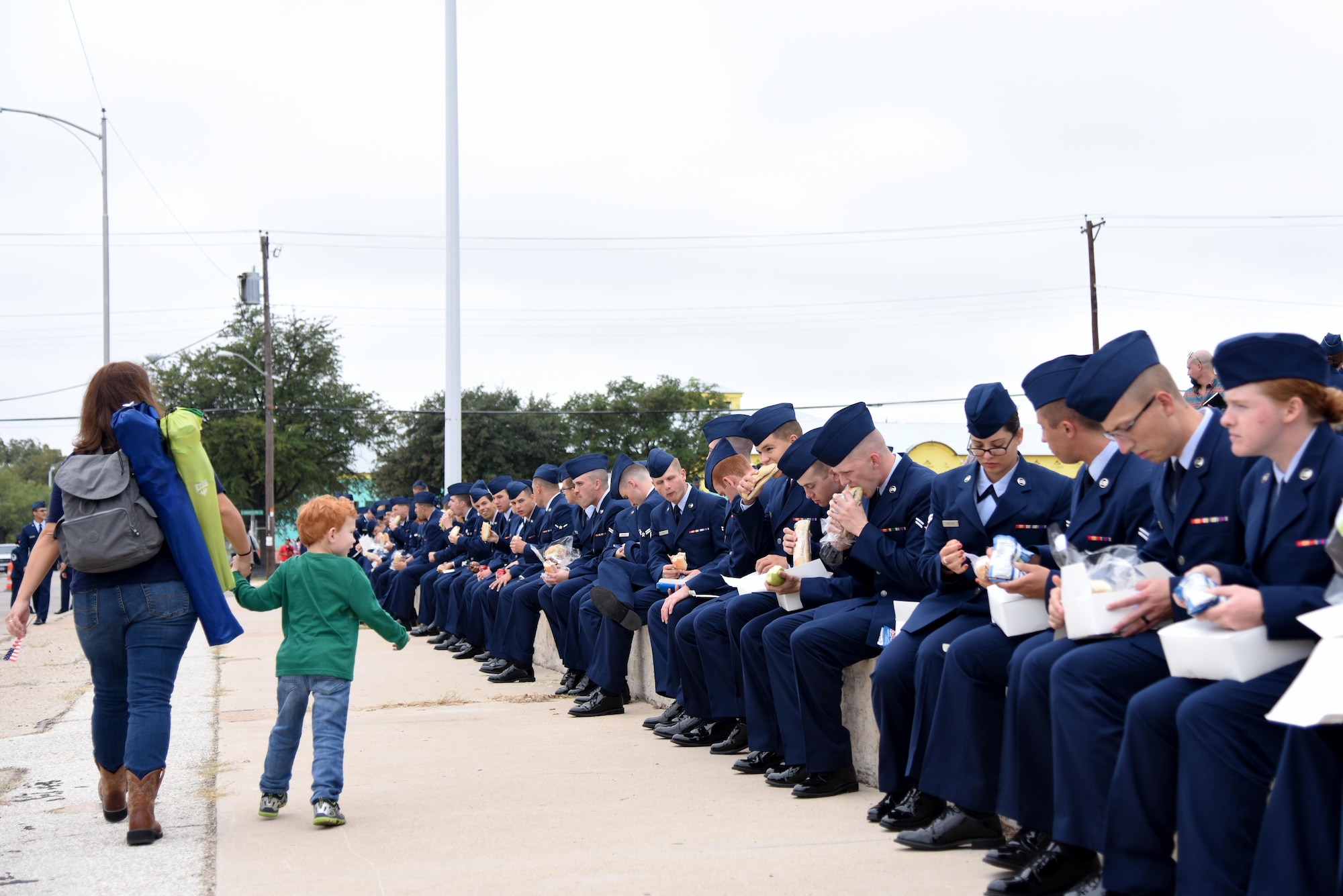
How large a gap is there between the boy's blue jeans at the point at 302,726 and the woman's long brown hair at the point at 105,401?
135cm

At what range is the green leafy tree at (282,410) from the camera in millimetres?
47156

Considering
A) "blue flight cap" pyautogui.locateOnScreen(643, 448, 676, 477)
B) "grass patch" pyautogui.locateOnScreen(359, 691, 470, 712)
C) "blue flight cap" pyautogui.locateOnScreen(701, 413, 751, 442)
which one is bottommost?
"grass patch" pyautogui.locateOnScreen(359, 691, 470, 712)

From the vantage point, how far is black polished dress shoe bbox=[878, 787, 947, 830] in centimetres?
515

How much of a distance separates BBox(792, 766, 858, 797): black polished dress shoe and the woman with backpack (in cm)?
290

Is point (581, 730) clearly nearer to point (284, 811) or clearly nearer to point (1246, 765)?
point (284, 811)

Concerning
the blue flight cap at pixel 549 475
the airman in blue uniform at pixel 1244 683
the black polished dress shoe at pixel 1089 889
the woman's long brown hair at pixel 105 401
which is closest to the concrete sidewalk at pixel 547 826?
the black polished dress shoe at pixel 1089 889

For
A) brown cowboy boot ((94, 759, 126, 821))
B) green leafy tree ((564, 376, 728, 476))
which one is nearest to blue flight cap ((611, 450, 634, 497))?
brown cowboy boot ((94, 759, 126, 821))

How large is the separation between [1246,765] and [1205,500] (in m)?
0.91

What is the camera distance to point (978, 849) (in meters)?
4.87

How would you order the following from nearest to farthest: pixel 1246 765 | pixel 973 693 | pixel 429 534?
pixel 1246 765 → pixel 973 693 → pixel 429 534

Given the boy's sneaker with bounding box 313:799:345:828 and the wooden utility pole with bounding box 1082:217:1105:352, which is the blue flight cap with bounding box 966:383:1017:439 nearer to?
the boy's sneaker with bounding box 313:799:345:828

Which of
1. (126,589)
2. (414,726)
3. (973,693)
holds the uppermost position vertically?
(126,589)

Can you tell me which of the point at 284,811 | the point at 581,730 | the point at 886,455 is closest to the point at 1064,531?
the point at 886,455

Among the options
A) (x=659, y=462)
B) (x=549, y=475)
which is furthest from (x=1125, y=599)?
(x=549, y=475)
